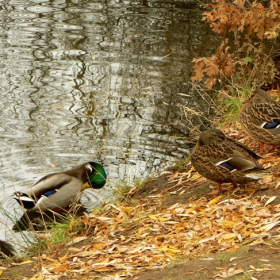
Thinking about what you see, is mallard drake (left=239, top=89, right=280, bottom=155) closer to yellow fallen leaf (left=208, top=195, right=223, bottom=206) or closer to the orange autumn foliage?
yellow fallen leaf (left=208, top=195, right=223, bottom=206)

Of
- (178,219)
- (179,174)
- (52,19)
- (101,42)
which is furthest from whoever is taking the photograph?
(52,19)

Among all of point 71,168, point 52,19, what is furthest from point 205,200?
point 52,19

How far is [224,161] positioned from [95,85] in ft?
21.3

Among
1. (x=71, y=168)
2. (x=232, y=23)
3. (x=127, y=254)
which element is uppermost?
(x=232, y=23)

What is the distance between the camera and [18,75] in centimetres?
1327

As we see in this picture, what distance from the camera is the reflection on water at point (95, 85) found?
33.4ft

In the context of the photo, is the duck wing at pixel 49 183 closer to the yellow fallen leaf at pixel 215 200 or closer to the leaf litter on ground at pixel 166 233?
the leaf litter on ground at pixel 166 233

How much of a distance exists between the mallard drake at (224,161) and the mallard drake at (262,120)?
2.14 feet

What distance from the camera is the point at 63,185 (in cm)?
911

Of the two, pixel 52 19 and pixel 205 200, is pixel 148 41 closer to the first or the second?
pixel 52 19

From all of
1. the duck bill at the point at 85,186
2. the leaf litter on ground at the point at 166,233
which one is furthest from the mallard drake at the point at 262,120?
the duck bill at the point at 85,186

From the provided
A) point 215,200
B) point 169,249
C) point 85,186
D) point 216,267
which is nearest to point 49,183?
point 85,186

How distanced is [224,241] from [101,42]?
32.8 ft

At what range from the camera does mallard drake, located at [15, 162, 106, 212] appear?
351 inches
